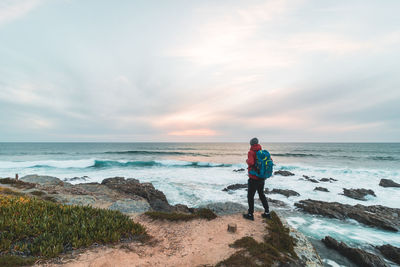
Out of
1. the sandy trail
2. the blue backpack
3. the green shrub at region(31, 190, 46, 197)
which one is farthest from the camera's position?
the green shrub at region(31, 190, 46, 197)

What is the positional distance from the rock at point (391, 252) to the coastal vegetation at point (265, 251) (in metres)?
4.92

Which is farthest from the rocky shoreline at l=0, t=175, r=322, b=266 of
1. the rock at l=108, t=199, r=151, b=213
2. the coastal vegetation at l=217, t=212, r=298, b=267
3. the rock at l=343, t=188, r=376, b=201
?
the rock at l=343, t=188, r=376, b=201

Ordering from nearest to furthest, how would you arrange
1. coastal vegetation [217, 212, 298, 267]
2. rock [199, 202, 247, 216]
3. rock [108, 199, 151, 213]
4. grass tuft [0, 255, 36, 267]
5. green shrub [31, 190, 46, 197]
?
grass tuft [0, 255, 36, 267], coastal vegetation [217, 212, 298, 267], rock [199, 202, 247, 216], rock [108, 199, 151, 213], green shrub [31, 190, 46, 197]

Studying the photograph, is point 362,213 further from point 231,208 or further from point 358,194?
point 231,208

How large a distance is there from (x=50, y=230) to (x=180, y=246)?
11.4ft

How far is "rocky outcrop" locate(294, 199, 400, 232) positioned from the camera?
9152 millimetres

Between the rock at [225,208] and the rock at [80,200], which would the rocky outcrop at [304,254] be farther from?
the rock at [80,200]

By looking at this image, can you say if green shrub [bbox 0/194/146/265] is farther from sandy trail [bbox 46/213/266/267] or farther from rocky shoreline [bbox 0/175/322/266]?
rocky shoreline [bbox 0/175/322/266]

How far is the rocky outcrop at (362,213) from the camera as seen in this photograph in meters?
9.15

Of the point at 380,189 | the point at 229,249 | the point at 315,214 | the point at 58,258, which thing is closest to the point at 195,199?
the point at 315,214

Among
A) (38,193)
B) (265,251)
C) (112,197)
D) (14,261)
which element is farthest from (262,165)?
(38,193)

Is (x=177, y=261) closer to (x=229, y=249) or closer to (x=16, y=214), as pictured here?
(x=229, y=249)

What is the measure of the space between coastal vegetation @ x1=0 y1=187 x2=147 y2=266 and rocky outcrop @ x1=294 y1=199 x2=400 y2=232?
10.7 m

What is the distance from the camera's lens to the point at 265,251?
164 inches
